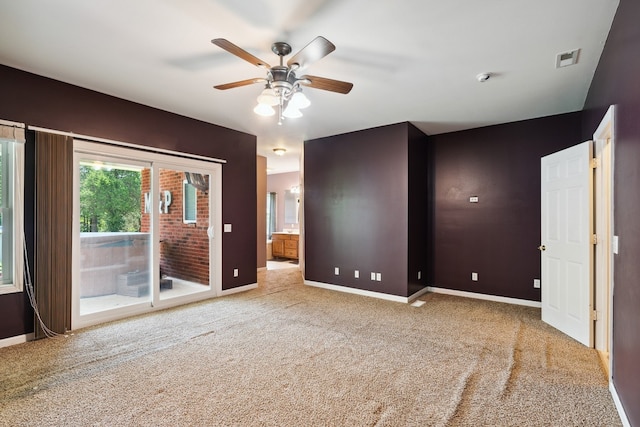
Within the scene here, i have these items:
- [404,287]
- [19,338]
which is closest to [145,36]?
[19,338]

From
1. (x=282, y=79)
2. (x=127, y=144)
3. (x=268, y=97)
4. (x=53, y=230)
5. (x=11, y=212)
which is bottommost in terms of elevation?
(x=53, y=230)

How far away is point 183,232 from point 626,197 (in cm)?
476

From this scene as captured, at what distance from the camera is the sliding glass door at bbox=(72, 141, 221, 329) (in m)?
3.62

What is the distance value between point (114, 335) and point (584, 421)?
4.00m

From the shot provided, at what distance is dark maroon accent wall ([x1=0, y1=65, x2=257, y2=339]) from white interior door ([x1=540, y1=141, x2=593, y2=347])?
4208 mm

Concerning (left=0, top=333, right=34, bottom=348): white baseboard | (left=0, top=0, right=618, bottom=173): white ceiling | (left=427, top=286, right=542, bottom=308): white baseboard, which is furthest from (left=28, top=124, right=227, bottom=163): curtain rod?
(left=427, top=286, right=542, bottom=308): white baseboard

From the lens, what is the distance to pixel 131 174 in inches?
160

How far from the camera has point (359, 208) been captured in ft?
17.1

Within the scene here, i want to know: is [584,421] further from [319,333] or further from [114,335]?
[114,335]

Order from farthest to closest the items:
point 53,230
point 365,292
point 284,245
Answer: point 284,245, point 365,292, point 53,230

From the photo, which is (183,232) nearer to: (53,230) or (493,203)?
(53,230)

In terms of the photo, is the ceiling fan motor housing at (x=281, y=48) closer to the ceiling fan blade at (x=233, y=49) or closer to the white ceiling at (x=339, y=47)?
the white ceiling at (x=339, y=47)

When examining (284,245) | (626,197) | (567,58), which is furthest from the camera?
(284,245)

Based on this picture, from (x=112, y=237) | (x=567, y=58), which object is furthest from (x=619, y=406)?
(x=112, y=237)
